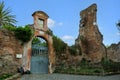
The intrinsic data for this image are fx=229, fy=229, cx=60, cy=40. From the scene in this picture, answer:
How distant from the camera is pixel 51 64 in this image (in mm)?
23562

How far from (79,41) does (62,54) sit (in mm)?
4152

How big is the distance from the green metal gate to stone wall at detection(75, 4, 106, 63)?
18.8 ft

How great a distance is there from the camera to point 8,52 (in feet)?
65.0

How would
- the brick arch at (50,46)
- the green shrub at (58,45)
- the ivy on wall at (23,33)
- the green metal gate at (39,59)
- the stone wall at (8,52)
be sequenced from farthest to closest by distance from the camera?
the green shrub at (58,45), the brick arch at (50,46), the green metal gate at (39,59), the ivy on wall at (23,33), the stone wall at (8,52)

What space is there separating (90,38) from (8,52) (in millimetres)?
12024

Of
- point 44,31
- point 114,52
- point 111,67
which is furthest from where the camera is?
point 114,52

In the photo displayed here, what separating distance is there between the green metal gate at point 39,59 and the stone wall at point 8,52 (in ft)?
6.60

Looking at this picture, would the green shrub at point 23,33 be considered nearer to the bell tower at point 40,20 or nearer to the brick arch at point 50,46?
the bell tower at point 40,20

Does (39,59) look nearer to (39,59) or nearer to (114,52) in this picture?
(39,59)

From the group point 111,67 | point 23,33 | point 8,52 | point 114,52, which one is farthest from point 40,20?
point 114,52

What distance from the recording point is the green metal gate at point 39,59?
2225 centimetres

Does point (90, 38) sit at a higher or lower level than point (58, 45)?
higher

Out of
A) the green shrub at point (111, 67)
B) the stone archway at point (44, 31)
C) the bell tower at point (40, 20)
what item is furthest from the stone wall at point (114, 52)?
the bell tower at point (40, 20)

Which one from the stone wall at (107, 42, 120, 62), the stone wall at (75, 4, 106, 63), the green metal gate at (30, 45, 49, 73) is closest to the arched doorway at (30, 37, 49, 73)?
the green metal gate at (30, 45, 49, 73)
